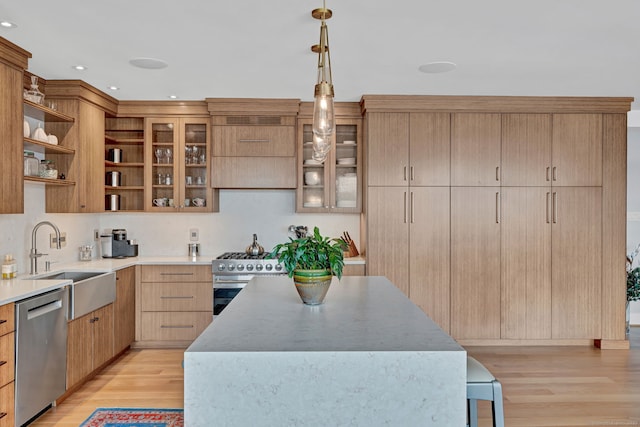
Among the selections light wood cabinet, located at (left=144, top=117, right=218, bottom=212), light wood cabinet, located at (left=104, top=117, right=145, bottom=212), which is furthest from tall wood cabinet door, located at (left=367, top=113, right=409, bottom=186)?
light wood cabinet, located at (left=104, top=117, right=145, bottom=212)

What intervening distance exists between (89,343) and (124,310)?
67 centimetres

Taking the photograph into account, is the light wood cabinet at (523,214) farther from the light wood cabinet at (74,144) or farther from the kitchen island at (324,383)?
the kitchen island at (324,383)

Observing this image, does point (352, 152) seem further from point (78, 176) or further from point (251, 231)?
point (78, 176)

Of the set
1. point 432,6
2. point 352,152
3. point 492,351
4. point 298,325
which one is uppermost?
point 432,6

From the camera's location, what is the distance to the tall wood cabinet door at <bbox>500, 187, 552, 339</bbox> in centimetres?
445

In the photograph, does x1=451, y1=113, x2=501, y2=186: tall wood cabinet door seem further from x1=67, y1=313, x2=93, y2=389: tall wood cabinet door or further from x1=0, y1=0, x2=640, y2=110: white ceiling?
x1=67, y1=313, x2=93, y2=389: tall wood cabinet door

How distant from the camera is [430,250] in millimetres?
4426

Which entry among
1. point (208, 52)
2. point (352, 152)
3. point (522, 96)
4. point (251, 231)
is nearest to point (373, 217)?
point (352, 152)

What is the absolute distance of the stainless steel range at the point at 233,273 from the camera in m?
4.37

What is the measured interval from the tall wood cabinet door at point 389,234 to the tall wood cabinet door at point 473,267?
0.47 meters

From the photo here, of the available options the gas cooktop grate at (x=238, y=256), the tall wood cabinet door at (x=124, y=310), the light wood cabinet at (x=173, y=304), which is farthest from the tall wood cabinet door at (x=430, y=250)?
the tall wood cabinet door at (x=124, y=310)

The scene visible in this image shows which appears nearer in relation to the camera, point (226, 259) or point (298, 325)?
point (298, 325)

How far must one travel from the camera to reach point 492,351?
4.36 meters

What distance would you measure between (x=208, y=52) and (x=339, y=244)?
73.3 inches
